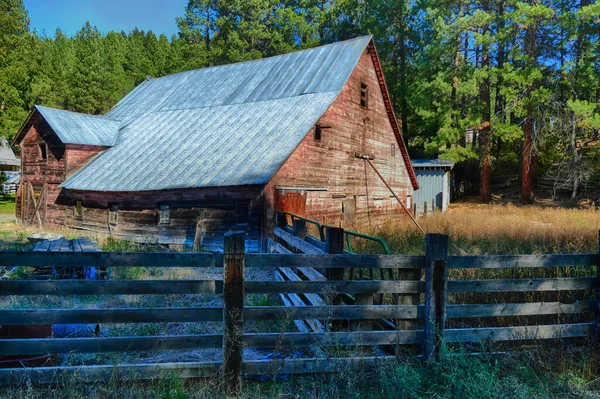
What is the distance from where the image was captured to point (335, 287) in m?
4.27

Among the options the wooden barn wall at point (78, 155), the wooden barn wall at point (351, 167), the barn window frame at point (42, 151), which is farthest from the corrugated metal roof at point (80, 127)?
the wooden barn wall at point (351, 167)

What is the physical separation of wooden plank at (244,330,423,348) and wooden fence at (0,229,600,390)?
0.4 inches

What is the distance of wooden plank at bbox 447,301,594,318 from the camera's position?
180 inches

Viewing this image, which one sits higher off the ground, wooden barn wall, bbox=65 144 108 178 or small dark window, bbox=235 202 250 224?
wooden barn wall, bbox=65 144 108 178

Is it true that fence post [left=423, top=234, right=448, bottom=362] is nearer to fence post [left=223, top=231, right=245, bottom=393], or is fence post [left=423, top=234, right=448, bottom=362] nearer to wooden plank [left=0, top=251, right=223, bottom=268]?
fence post [left=223, top=231, right=245, bottom=393]

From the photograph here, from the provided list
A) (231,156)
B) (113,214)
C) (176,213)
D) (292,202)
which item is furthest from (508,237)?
→ (113,214)

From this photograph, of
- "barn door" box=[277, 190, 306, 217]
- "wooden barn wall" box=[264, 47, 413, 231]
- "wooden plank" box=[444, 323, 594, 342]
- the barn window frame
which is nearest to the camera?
"wooden plank" box=[444, 323, 594, 342]

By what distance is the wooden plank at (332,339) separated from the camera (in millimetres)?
4176

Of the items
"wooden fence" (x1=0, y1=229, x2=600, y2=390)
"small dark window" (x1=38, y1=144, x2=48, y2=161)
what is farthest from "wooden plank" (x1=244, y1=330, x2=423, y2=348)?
"small dark window" (x1=38, y1=144, x2=48, y2=161)

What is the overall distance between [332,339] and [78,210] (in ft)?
63.8

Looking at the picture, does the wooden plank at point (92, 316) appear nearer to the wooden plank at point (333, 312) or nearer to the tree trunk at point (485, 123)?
the wooden plank at point (333, 312)

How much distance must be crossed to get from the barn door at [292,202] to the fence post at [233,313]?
415 inches

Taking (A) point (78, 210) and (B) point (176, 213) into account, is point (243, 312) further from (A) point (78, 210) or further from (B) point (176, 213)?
(A) point (78, 210)

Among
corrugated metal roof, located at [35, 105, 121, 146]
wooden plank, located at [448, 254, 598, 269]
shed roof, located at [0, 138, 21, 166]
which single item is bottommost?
wooden plank, located at [448, 254, 598, 269]
